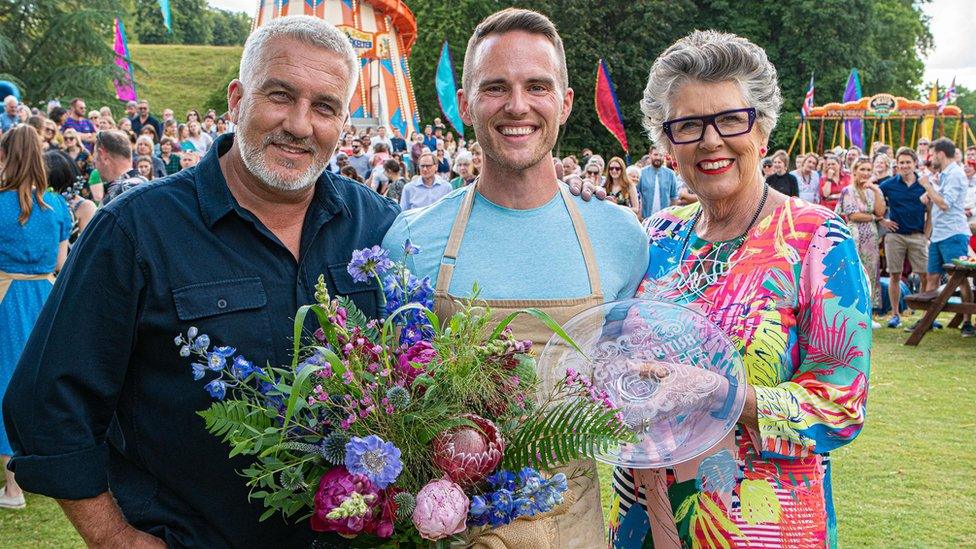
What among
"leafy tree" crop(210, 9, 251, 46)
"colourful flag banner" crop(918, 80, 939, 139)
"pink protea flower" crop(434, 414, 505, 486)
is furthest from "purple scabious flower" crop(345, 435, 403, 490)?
"leafy tree" crop(210, 9, 251, 46)

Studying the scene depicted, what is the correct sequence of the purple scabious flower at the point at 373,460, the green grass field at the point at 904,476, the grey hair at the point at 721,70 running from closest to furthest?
the purple scabious flower at the point at 373,460 → the grey hair at the point at 721,70 → the green grass field at the point at 904,476

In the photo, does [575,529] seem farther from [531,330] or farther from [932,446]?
[932,446]

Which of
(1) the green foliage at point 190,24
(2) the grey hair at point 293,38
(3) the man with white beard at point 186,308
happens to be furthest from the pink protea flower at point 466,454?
(1) the green foliage at point 190,24

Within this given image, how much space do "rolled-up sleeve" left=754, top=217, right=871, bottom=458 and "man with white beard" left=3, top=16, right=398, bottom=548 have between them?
1112 millimetres

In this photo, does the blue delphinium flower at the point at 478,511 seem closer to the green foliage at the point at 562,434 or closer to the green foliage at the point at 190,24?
the green foliage at the point at 562,434

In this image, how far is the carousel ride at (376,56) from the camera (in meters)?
29.0

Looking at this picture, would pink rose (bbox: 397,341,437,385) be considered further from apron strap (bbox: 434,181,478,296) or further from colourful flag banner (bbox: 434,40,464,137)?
colourful flag banner (bbox: 434,40,464,137)

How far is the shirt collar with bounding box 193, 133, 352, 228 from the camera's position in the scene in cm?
214

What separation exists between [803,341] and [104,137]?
22.5 feet

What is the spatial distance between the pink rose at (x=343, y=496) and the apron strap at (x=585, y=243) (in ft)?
3.43

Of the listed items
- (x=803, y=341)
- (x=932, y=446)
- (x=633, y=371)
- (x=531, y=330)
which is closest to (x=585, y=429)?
(x=633, y=371)

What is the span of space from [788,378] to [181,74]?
193ft

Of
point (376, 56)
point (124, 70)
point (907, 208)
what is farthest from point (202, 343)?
point (124, 70)

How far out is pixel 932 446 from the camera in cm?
627
